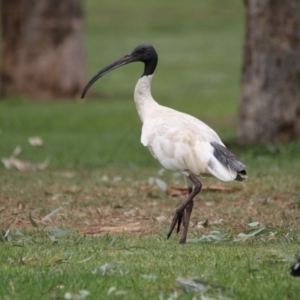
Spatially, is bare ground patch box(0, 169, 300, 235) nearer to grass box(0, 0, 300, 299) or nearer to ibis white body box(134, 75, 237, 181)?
grass box(0, 0, 300, 299)

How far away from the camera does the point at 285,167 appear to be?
13.4m

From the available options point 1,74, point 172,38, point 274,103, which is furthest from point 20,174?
point 172,38

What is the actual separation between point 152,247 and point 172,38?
96.8 feet

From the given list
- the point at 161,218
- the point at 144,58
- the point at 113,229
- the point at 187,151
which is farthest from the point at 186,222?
the point at 144,58

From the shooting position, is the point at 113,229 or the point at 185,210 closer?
the point at 185,210

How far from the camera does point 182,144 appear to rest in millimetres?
8320

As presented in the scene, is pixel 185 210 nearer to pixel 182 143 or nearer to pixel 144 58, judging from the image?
pixel 182 143

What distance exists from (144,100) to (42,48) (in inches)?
513

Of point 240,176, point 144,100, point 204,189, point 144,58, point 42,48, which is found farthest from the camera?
point 42,48

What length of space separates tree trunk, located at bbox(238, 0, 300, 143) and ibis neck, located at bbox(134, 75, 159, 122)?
5.83 m

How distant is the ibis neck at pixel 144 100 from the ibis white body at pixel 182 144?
36 centimetres

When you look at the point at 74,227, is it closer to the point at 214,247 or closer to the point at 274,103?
the point at 214,247

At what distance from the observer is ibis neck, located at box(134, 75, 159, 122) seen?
9.25m

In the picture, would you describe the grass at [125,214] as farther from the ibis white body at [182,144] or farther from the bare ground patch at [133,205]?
the ibis white body at [182,144]
